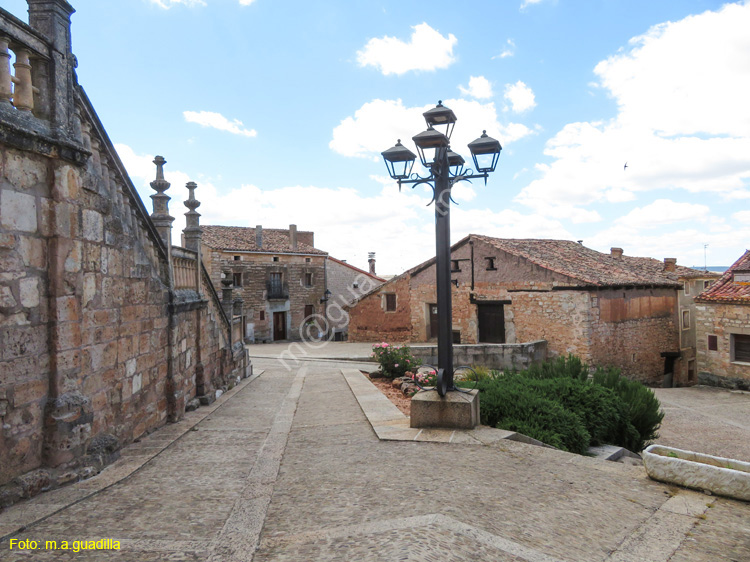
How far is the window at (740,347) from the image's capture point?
1545cm

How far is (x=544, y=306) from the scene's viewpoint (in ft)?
53.7

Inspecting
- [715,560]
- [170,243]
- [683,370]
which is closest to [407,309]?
[683,370]

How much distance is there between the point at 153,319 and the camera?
570 cm

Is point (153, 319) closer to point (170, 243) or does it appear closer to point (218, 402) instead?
point (170, 243)

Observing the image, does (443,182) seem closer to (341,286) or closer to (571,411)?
(571,411)

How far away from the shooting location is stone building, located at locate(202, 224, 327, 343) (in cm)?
2903

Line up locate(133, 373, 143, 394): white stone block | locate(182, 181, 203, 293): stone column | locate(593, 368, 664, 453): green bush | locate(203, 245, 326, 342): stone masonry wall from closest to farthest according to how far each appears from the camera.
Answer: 1. locate(133, 373, 143, 394): white stone block
2. locate(593, 368, 664, 453): green bush
3. locate(182, 181, 203, 293): stone column
4. locate(203, 245, 326, 342): stone masonry wall

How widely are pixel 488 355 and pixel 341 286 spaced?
820 inches

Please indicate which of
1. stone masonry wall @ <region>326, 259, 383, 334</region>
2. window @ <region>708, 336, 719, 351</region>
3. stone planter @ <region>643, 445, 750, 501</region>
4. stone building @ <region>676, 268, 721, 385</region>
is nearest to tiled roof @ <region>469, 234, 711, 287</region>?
stone building @ <region>676, 268, 721, 385</region>

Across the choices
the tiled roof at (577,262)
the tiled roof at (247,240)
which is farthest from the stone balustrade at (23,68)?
the tiled roof at (247,240)

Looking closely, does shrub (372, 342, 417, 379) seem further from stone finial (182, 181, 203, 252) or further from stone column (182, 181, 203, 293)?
stone finial (182, 181, 203, 252)

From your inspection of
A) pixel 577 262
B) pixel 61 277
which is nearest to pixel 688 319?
pixel 577 262

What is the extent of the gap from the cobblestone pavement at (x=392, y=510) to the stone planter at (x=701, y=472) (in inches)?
4.1

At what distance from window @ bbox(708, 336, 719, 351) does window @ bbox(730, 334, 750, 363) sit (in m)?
0.41
